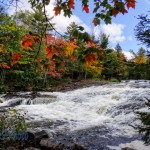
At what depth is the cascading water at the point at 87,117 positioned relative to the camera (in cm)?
871

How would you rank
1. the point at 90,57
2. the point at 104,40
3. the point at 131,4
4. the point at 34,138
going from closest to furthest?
the point at 90,57
the point at 131,4
the point at 34,138
the point at 104,40

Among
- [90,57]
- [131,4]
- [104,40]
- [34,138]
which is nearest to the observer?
[90,57]

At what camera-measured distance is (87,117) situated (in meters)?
12.2

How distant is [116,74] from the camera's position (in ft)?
117

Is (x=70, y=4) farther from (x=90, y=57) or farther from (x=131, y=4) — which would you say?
(x=90, y=57)

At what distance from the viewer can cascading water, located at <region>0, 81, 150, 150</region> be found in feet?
28.6

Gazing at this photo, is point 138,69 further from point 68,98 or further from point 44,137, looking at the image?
point 68,98

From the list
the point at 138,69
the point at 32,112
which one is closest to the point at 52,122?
the point at 32,112

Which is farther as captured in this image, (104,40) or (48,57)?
(104,40)

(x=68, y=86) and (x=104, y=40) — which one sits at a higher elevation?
(x=104, y=40)

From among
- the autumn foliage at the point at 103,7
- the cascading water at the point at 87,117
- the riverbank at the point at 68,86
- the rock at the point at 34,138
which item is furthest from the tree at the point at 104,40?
the autumn foliage at the point at 103,7

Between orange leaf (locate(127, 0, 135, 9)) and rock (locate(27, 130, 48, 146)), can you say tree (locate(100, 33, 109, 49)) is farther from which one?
orange leaf (locate(127, 0, 135, 9))

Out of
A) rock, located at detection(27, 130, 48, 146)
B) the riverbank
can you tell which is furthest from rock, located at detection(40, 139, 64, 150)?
the riverbank

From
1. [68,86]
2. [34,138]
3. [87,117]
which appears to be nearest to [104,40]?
[68,86]
